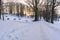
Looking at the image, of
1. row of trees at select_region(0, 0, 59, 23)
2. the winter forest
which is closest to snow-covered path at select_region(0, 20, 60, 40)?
the winter forest

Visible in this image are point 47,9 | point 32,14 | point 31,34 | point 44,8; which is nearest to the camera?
point 31,34

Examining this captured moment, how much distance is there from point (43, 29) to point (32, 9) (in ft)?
31.9

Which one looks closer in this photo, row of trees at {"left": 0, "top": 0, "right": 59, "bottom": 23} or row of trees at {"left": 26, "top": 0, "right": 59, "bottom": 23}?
row of trees at {"left": 26, "top": 0, "right": 59, "bottom": 23}

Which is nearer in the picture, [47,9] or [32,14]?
[47,9]

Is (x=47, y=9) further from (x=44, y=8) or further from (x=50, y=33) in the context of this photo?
(x=50, y=33)

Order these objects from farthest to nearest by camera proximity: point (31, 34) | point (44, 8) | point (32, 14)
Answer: point (32, 14) → point (44, 8) → point (31, 34)

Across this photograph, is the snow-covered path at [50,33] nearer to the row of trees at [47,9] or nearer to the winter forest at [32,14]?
the winter forest at [32,14]

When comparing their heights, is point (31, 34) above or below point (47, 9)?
below

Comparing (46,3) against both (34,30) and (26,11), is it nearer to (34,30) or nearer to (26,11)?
(26,11)

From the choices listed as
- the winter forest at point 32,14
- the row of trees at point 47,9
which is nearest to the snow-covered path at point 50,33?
the winter forest at point 32,14

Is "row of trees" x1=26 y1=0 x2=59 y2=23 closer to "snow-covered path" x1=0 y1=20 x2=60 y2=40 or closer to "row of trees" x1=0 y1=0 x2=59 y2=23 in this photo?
"row of trees" x1=0 y1=0 x2=59 y2=23

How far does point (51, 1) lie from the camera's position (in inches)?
453

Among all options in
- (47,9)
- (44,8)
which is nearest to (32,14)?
(44,8)

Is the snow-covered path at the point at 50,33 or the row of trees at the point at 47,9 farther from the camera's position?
the row of trees at the point at 47,9
